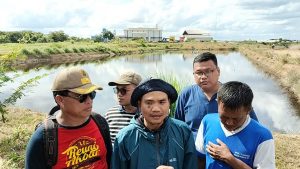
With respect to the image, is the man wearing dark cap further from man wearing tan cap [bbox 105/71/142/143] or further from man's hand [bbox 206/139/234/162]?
man wearing tan cap [bbox 105/71/142/143]

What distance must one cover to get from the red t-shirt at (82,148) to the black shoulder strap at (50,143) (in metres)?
0.04

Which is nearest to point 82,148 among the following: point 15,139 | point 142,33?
point 15,139

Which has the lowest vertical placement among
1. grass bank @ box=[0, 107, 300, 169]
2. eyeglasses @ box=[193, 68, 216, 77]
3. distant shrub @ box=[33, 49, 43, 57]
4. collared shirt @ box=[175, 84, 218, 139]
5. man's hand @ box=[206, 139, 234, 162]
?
grass bank @ box=[0, 107, 300, 169]

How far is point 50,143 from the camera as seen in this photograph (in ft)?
7.66

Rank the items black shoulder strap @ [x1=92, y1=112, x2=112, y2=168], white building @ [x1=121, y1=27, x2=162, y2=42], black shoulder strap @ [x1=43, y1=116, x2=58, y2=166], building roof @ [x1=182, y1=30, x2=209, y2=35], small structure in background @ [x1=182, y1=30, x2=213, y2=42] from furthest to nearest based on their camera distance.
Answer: building roof @ [x1=182, y1=30, x2=209, y2=35], small structure in background @ [x1=182, y1=30, x2=213, y2=42], white building @ [x1=121, y1=27, x2=162, y2=42], black shoulder strap @ [x1=92, y1=112, x2=112, y2=168], black shoulder strap @ [x1=43, y1=116, x2=58, y2=166]

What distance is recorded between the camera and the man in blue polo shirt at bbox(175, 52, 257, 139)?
3.07 metres

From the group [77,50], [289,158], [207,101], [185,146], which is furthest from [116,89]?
[77,50]

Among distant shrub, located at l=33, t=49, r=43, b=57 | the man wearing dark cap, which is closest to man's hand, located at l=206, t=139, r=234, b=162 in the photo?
the man wearing dark cap

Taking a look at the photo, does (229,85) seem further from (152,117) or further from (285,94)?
(285,94)

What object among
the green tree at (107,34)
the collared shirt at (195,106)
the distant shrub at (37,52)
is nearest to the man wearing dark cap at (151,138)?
the collared shirt at (195,106)

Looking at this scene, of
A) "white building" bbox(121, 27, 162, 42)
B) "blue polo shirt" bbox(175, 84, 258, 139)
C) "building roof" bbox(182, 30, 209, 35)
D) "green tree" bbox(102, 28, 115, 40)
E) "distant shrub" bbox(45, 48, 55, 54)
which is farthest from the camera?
"building roof" bbox(182, 30, 209, 35)

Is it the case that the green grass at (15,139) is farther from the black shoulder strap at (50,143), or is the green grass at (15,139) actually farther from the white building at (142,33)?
the white building at (142,33)

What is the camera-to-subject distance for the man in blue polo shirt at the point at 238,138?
2.34 metres

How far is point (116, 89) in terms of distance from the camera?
11.0ft
